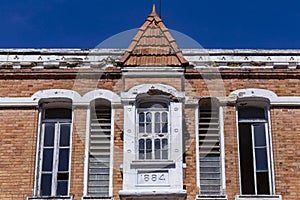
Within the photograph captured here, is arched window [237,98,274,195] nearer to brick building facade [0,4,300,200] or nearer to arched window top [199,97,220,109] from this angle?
brick building facade [0,4,300,200]

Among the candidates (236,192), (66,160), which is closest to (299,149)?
(236,192)

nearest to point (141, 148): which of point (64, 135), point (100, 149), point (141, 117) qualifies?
point (141, 117)

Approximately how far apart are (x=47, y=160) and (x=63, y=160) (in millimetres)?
382

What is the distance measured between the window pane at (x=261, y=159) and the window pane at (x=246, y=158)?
0.48 ft

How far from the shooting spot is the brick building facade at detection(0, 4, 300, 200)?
→ 16078 millimetres

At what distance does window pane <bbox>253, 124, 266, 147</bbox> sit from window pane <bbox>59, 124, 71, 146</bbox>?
4.55m

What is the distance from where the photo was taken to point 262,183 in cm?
1642

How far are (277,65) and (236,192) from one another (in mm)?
3535

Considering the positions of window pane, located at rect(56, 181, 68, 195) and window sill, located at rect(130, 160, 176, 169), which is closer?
window sill, located at rect(130, 160, 176, 169)

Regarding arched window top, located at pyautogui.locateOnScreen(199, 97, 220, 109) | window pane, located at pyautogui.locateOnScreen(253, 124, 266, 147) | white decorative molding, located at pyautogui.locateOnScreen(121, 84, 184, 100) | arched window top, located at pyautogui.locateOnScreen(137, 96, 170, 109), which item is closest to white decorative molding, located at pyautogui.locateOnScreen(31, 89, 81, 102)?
white decorative molding, located at pyautogui.locateOnScreen(121, 84, 184, 100)

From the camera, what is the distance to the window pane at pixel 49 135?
16.9 meters

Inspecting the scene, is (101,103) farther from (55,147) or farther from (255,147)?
(255,147)

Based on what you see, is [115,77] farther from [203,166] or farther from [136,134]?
[203,166]

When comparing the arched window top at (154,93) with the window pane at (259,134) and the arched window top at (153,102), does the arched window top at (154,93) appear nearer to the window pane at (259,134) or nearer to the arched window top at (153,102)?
the arched window top at (153,102)
